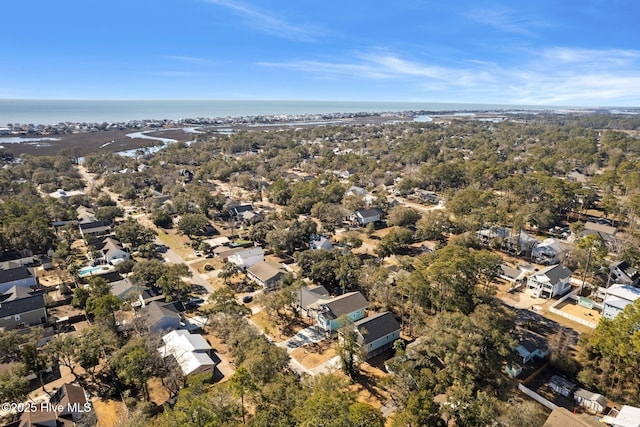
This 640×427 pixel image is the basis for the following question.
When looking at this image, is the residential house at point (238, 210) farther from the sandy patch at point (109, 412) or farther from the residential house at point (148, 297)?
the sandy patch at point (109, 412)

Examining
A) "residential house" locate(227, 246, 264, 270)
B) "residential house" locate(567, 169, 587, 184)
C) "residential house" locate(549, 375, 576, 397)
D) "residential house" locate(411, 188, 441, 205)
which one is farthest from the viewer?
"residential house" locate(567, 169, 587, 184)

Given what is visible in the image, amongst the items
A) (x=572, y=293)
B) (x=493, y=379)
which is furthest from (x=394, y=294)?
(x=572, y=293)

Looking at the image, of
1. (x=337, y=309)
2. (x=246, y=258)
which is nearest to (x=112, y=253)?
(x=246, y=258)

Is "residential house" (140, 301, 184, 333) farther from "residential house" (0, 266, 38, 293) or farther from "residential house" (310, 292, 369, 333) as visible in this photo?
"residential house" (0, 266, 38, 293)

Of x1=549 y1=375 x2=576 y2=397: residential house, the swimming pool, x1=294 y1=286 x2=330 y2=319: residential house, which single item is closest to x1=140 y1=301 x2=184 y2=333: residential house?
x1=294 y1=286 x2=330 y2=319: residential house

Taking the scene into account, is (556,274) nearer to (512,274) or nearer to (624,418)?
(512,274)
